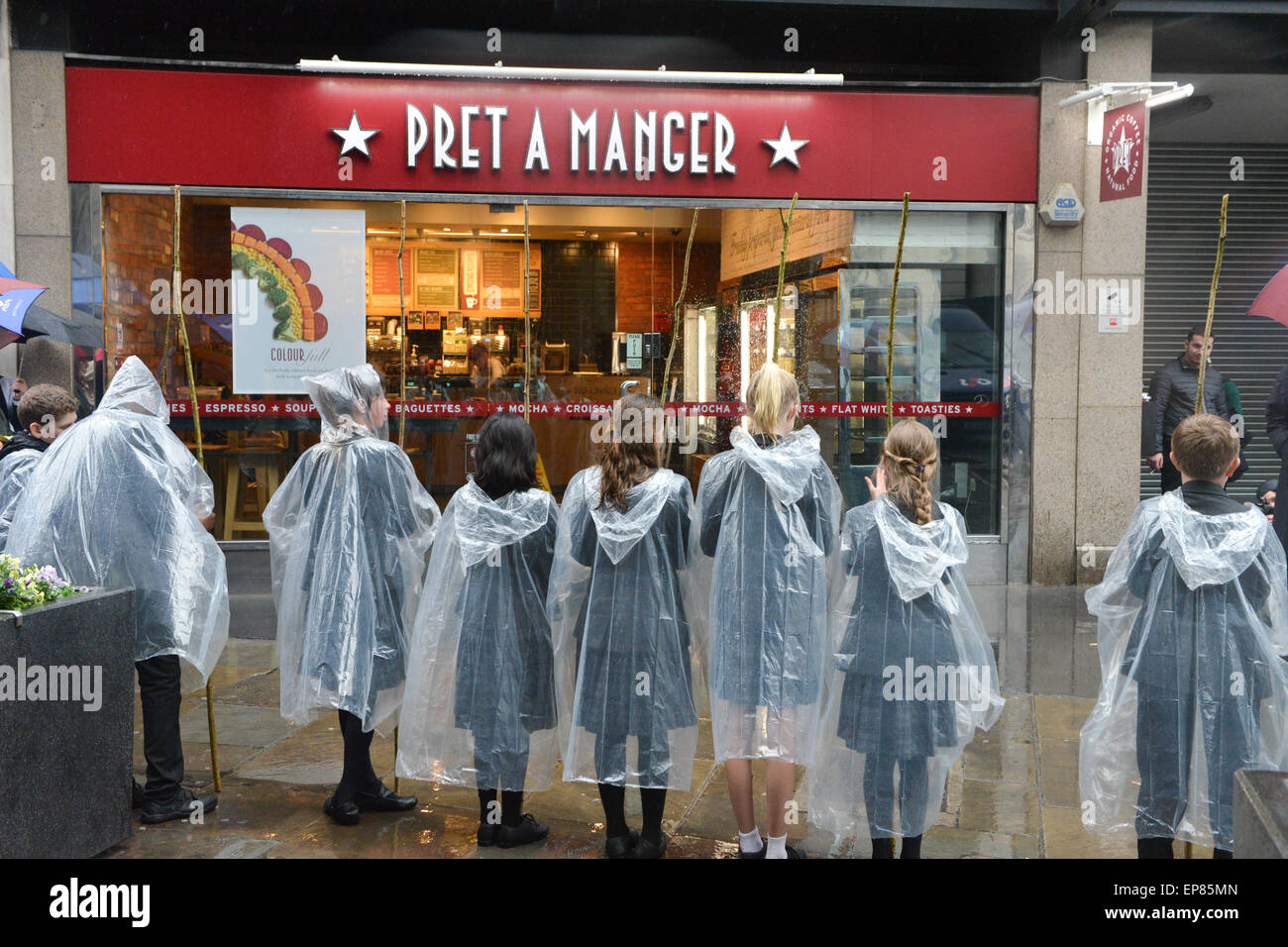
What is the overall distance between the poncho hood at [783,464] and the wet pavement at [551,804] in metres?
1.37

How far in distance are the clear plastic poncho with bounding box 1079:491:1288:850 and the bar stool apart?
6607 millimetres

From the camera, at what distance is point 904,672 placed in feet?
12.5

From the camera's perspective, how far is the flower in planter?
12.5 feet

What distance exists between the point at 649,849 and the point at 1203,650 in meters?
2.00

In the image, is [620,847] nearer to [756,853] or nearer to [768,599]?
[756,853]

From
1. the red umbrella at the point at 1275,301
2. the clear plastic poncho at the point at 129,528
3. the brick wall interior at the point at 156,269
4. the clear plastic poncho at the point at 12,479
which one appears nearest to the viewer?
the clear plastic poncho at the point at 129,528

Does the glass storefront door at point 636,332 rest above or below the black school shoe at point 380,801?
above

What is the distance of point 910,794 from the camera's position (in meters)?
3.84

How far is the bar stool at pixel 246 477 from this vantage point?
8703mm

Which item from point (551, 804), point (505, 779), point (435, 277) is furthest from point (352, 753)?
point (435, 277)

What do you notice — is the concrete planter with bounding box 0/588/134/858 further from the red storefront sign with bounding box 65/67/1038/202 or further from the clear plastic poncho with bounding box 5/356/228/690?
the red storefront sign with bounding box 65/67/1038/202

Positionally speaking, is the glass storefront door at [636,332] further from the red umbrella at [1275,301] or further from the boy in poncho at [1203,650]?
the boy in poncho at [1203,650]

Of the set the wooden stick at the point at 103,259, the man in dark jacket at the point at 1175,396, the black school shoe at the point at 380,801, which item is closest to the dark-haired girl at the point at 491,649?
the black school shoe at the point at 380,801
